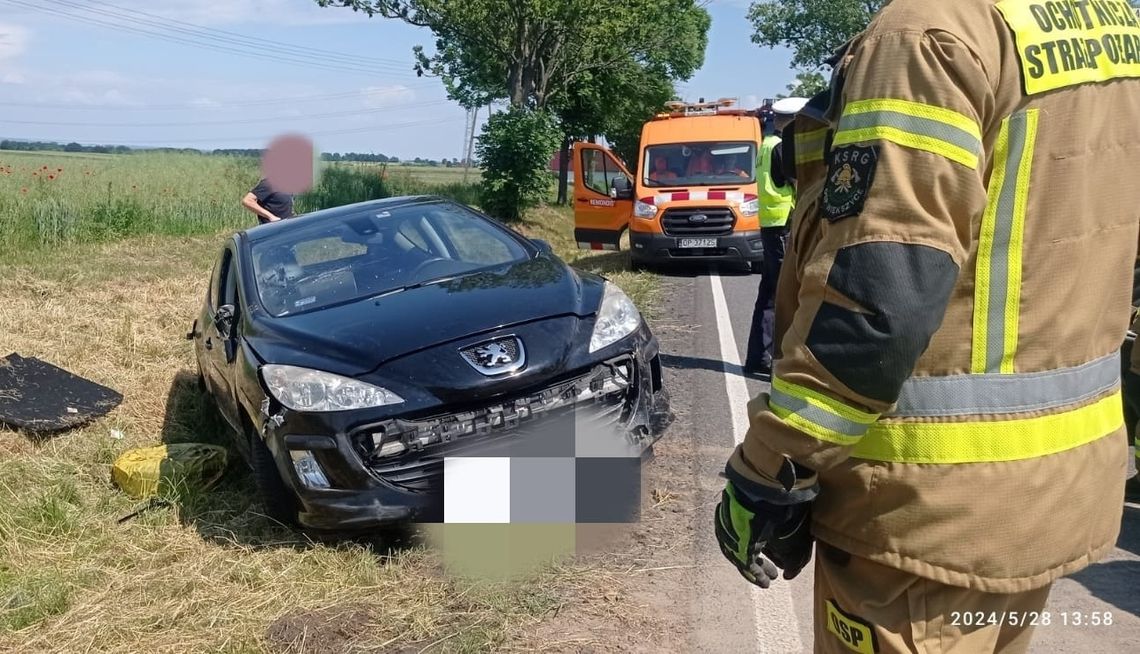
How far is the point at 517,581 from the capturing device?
3.51 metres

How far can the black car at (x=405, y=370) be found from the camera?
3.67 m

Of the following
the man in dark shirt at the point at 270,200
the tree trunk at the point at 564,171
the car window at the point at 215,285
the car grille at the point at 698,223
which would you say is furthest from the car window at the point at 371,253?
the tree trunk at the point at 564,171

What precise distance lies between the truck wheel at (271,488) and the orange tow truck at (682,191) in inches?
335

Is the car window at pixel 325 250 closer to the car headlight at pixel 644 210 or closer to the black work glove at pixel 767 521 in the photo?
the black work glove at pixel 767 521

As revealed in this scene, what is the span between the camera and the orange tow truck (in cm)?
1227

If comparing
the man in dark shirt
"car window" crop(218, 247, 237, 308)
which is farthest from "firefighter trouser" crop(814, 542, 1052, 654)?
the man in dark shirt

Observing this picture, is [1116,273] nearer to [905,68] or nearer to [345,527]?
[905,68]

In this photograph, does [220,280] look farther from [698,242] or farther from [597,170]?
[597,170]

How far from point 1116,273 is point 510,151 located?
2024 centimetres

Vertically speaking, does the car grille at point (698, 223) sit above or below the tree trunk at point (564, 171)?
below

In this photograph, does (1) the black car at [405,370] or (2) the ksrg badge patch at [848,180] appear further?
(1) the black car at [405,370]

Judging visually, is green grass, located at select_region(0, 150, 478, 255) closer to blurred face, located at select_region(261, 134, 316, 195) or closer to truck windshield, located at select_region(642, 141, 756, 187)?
blurred face, located at select_region(261, 134, 316, 195)

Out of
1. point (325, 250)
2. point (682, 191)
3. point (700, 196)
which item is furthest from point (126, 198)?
point (325, 250)

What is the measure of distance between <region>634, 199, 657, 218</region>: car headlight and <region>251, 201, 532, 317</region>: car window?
7.09 meters
